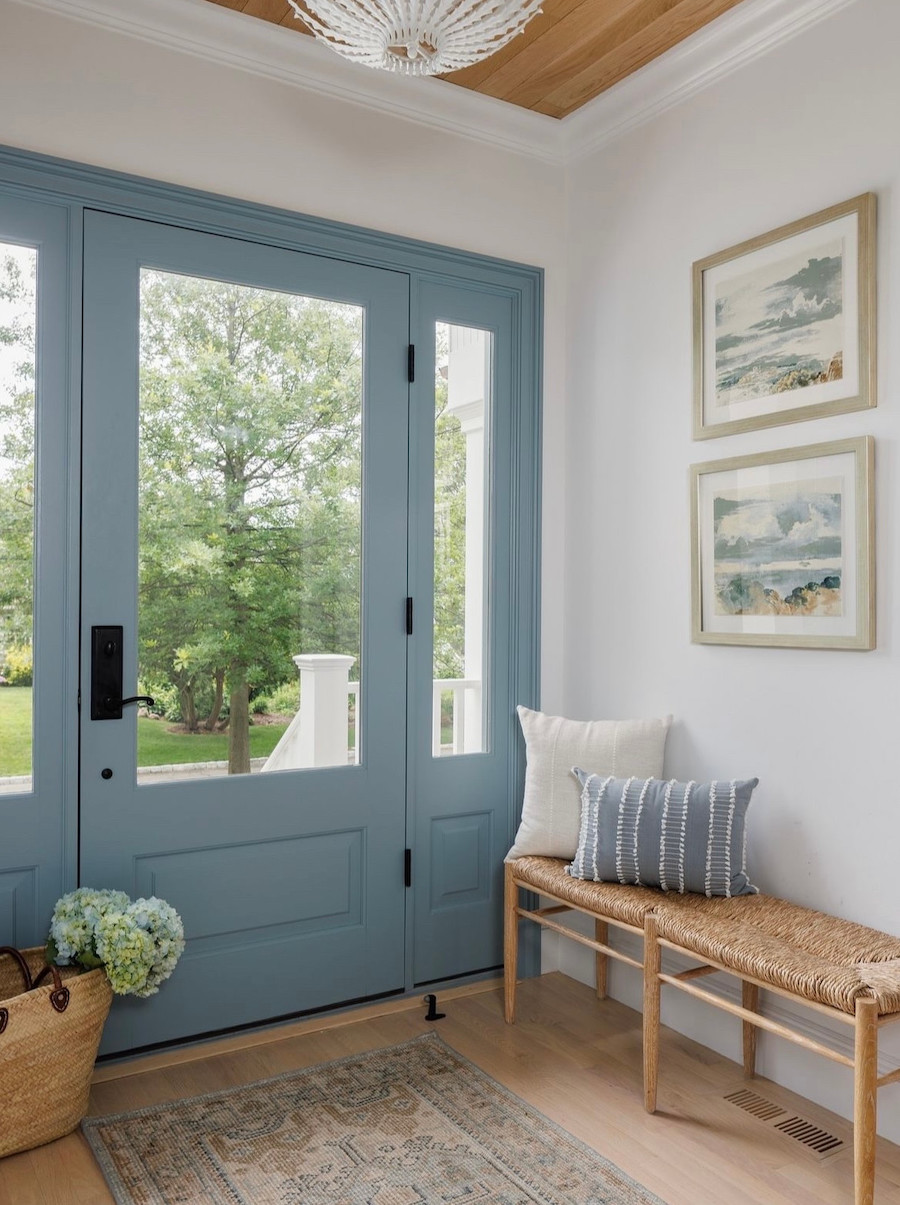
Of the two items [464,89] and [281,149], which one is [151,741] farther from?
[464,89]

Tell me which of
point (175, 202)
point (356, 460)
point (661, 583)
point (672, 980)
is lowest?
point (672, 980)

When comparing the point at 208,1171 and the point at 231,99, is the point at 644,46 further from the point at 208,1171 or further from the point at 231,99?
the point at 208,1171

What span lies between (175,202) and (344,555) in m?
1.07

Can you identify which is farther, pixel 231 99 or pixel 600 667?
pixel 600 667

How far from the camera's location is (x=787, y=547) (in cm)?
254

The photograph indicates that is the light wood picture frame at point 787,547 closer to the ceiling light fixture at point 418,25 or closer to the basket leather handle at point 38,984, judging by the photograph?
the ceiling light fixture at point 418,25

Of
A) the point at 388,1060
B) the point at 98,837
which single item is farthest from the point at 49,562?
the point at 388,1060

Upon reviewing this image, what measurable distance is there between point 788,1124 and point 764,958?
0.58m

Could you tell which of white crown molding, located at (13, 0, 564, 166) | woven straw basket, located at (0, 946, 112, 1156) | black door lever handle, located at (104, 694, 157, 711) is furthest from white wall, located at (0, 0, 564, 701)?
woven straw basket, located at (0, 946, 112, 1156)

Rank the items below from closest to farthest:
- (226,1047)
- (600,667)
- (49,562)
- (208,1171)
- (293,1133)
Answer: (208,1171) < (293,1133) < (49,562) < (226,1047) < (600,667)

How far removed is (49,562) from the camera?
248 cm

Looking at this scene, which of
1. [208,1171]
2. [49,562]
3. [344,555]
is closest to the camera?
[208,1171]

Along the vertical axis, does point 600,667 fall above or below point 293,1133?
above

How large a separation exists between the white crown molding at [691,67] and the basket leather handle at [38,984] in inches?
114
